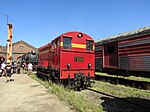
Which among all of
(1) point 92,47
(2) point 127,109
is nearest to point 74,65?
(1) point 92,47

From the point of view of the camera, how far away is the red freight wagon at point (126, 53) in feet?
42.0

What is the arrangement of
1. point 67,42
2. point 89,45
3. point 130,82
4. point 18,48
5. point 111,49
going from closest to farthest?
point 67,42 → point 89,45 → point 130,82 → point 111,49 → point 18,48

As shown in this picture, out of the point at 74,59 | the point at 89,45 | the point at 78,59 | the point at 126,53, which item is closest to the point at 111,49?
the point at 126,53

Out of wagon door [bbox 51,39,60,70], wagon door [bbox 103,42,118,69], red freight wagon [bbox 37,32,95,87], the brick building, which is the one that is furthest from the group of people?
the brick building

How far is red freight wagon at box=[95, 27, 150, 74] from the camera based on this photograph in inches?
504

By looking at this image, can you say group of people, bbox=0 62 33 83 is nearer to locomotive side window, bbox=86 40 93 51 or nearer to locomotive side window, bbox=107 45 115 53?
locomotive side window, bbox=86 40 93 51

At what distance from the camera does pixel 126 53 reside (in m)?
14.6

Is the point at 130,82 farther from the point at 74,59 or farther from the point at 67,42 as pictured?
the point at 67,42

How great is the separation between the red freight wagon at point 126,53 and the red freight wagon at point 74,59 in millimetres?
2628

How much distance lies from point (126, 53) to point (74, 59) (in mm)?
3977

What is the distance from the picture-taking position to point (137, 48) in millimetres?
13422

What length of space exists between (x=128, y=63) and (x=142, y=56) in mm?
1485

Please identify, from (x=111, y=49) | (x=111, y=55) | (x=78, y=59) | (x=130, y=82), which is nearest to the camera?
(x=78, y=59)

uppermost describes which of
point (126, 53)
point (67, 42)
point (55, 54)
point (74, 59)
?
point (67, 42)
